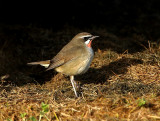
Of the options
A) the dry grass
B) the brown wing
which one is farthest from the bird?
the dry grass

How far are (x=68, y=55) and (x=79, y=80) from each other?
38.4 inches

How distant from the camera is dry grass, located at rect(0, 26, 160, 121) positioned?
4.34m

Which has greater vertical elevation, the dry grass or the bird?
the bird

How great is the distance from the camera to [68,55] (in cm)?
576

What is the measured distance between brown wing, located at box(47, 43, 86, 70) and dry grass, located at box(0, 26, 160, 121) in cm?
56

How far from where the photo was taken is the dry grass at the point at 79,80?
171 inches

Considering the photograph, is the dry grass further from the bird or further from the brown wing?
the brown wing

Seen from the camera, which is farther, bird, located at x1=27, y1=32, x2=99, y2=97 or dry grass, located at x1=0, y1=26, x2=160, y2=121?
bird, located at x1=27, y1=32, x2=99, y2=97

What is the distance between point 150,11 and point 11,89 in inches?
337

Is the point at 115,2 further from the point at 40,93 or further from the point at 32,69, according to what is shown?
the point at 40,93

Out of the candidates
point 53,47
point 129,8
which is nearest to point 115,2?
point 129,8

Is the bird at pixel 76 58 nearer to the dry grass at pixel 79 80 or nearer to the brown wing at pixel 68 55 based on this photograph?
the brown wing at pixel 68 55

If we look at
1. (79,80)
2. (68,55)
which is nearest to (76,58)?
(68,55)

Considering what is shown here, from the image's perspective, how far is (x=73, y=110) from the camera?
14.5 ft
